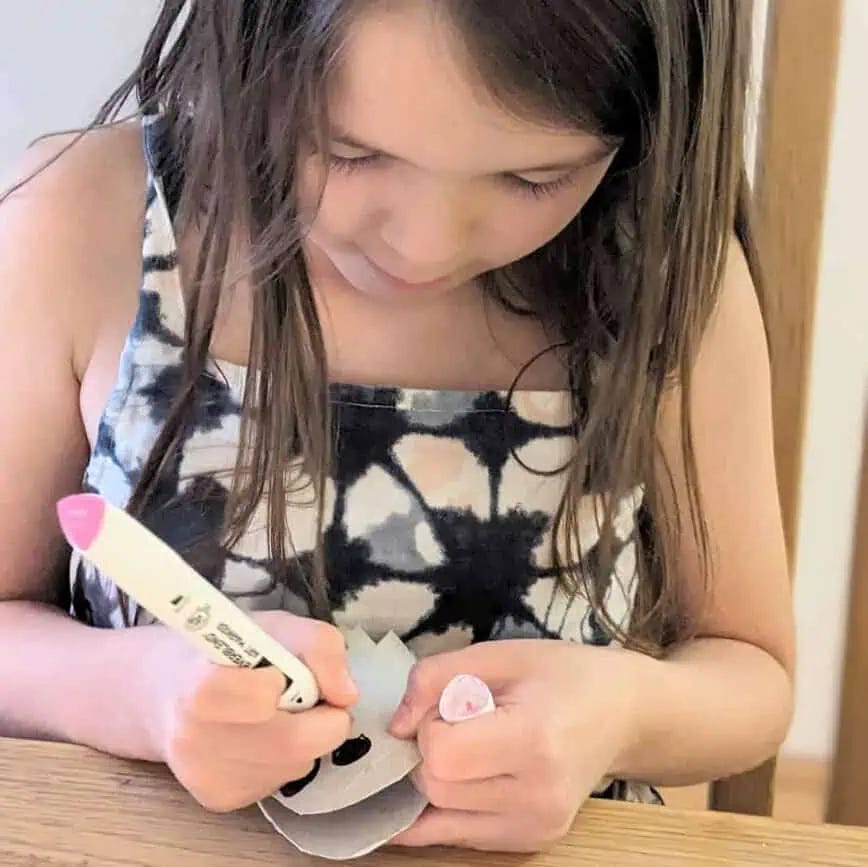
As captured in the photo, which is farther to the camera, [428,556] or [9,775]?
[428,556]

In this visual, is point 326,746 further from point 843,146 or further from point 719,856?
point 843,146

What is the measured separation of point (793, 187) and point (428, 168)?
281 millimetres

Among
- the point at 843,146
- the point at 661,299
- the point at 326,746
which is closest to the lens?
the point at 326,746

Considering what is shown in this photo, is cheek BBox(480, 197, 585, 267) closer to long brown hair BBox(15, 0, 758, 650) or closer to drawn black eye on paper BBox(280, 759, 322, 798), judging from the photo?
long brown hair BBox(15, 0, 758, 650)

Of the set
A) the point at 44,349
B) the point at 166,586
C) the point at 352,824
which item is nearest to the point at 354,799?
the point at 352,824

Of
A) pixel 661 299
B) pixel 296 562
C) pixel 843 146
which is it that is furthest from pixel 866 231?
pixel 296 562

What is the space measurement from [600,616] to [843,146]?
0.39 metres

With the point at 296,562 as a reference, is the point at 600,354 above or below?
above

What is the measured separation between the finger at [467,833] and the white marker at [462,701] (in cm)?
4

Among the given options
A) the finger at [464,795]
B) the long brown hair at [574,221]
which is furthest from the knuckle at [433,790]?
the long brown hair at [574,221]

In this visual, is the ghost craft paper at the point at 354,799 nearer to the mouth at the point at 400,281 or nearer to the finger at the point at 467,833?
the finger at the point at 467,833

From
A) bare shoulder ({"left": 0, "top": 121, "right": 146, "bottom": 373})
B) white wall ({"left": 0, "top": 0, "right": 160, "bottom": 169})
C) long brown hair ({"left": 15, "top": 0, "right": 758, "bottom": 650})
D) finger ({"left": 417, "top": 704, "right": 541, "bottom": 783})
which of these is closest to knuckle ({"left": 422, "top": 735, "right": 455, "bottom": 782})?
finger ({"left": 417, "top": 704, "right": 541, "bottom": 783})

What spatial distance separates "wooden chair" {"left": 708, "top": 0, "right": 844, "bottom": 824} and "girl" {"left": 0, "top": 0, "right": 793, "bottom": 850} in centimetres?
4

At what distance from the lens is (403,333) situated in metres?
0.62
